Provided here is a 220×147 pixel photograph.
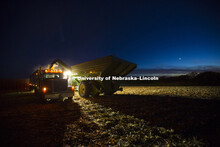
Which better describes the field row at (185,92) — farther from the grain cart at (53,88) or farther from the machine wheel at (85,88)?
the grain cart at (53,88)

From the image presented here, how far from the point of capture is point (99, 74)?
9.44 meters

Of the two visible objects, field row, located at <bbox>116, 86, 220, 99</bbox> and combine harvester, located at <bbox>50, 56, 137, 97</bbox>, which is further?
Result: field row, located at <bbox>116, 86, 220, 99</bbox>

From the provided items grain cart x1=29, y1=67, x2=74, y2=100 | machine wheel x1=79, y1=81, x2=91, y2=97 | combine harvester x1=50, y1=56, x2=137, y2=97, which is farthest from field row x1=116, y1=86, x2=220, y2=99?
grain cart x1=29, y1=67, x2=74, y2=100

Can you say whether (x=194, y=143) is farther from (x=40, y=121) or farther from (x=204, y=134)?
(x=40, y=121)

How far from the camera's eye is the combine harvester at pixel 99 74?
29.7ft

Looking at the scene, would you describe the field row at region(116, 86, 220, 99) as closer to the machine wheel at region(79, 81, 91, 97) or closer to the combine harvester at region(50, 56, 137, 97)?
the combine harvester at region(50, 56, 137, 97)

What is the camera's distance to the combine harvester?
29.7ft

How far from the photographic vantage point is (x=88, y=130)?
12.9 ft

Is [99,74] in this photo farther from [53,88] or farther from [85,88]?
[53,88]

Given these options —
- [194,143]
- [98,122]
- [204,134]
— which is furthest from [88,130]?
[204,134]

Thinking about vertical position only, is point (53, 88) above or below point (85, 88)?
above

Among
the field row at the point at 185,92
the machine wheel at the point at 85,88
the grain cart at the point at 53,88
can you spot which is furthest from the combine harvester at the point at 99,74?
the field row at the point at 185,92

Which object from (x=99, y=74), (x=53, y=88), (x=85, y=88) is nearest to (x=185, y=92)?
(x=99, y=74)

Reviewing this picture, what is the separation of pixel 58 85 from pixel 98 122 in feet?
15.6
